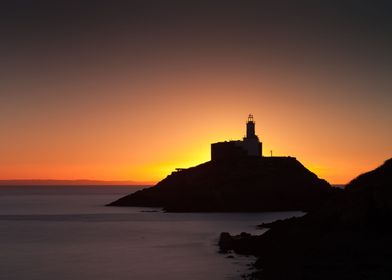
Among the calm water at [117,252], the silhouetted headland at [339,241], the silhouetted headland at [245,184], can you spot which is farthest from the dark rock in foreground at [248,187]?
the silhouetted headland at [339,241]

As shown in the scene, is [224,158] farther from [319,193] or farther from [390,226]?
[390,226]

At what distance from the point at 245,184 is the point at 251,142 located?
16247 millimetres

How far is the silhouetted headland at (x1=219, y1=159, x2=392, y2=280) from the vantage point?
122ft

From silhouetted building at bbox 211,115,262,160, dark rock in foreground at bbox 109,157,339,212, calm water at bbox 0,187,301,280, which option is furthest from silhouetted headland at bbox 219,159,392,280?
silhouetted building at bbox 211,115,262,160

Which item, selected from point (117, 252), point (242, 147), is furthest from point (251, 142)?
point (117, 252)

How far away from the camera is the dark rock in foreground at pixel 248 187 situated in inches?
5325

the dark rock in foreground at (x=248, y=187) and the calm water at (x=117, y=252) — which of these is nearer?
the calm water at (x=117, y=252)

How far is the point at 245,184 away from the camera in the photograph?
445 feet

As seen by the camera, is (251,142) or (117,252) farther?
(251,142)

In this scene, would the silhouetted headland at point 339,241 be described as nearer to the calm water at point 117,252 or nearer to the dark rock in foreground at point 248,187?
the calm water at point 117,252

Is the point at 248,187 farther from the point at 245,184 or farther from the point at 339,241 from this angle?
the point at 339,241

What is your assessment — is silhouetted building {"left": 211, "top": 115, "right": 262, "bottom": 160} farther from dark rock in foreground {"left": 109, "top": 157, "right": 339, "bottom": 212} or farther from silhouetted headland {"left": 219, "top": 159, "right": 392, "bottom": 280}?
silhouetted headland {"left": 219, "top": 159, "right": 392, "bottom": 280}

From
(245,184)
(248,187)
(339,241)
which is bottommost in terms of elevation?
(339,241)

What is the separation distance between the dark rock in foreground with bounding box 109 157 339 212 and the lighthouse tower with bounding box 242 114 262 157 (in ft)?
15.9
